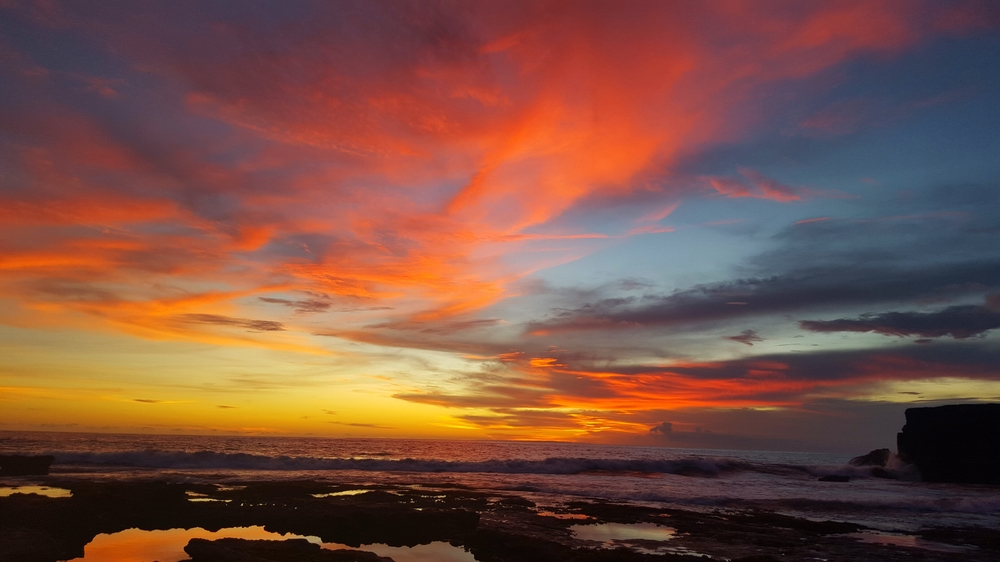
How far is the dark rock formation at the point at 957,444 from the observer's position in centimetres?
5728

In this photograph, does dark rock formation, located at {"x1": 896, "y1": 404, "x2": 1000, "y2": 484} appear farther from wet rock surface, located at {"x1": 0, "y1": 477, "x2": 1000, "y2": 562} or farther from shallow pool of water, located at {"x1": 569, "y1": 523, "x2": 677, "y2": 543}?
shallow pool of water, located at {"x1": 569, "y1": 523, "x2": 677, "y2": 543}

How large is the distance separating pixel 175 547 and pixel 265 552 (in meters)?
3.63

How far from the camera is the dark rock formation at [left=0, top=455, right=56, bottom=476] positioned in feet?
103

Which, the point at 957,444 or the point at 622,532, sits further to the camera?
the point at 957,444

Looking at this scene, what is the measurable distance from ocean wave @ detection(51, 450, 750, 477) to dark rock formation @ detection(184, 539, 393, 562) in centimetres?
3331

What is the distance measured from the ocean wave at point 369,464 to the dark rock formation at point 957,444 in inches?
794

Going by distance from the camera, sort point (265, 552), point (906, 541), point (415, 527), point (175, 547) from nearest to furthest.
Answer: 1. point (265, 552)
2. point (175, 547)
3. point (415, 527)
4. point (906, 541)

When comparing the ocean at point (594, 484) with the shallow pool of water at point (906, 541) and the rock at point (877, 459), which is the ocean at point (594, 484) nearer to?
the shallow pool of water at point (906, 541)

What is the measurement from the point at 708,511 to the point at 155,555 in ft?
83.1

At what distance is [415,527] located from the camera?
66.1 ft

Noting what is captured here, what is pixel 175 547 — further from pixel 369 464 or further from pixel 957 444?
pixel 957 444

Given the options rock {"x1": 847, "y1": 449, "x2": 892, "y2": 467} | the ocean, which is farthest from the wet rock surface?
rock {"x1": 847, "y1": 449, "x2": 892, "y2": 467}

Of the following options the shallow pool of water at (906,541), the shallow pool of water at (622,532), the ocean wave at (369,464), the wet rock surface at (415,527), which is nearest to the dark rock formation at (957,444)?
the ocean wave at (369,464)

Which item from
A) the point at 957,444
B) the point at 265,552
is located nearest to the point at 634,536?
the point at 265,552
